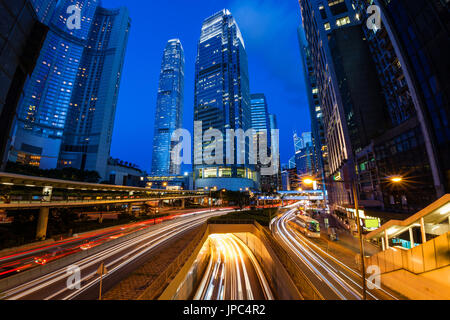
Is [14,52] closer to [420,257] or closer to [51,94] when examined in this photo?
[420,257]

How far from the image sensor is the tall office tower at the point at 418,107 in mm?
21188

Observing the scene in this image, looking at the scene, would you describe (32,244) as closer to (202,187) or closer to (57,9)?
(202,187)

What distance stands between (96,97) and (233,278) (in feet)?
444

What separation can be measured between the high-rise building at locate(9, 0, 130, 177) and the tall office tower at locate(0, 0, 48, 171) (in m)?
81.1

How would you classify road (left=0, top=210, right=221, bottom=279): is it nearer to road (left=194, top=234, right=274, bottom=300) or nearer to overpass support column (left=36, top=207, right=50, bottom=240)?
overpass support column (left=36, top=207, right=50, bottom=240)

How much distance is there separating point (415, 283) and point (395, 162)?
26084mm

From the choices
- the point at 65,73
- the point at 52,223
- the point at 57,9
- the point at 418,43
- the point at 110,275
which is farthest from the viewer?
the point at 57,9

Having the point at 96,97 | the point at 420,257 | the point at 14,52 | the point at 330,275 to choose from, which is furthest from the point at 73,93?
the point at 420,257

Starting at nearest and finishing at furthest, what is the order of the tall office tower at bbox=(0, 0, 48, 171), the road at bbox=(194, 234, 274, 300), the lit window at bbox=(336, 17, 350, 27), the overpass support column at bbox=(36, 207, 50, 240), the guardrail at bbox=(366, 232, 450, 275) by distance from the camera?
the guardrail at bbox=(366, 232, 450, 275) → the road at bbox=(194, 234, 274, 300) → the tall office tower at bbox=(0, 0, 48, 171) → the overpass support column at bbox=(36, 207, 50, 240) → the lit window at bbox=(336, 17, 350, 27)

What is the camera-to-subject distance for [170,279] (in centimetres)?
1140

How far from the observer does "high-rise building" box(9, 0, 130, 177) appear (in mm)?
90875

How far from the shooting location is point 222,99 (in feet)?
421

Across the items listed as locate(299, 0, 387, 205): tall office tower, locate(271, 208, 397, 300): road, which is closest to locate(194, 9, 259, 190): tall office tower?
locate(299, 0, 387, 205): tall office tower
